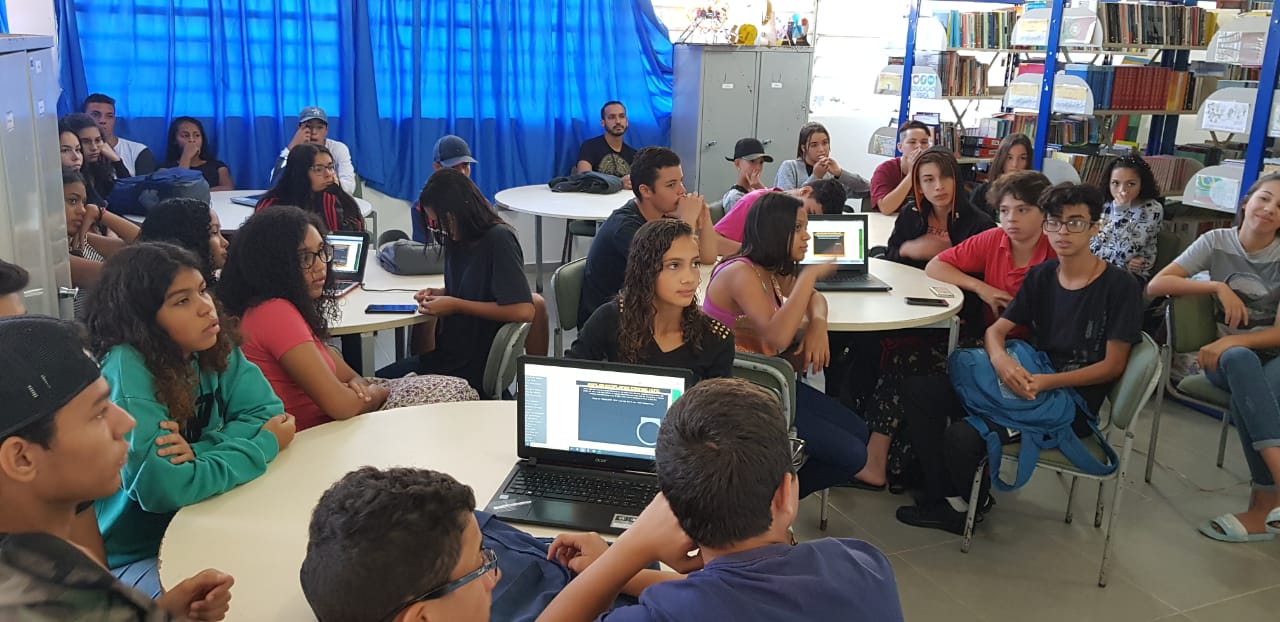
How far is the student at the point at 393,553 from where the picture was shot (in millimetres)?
1128

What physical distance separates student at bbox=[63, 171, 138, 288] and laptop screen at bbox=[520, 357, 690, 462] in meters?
2.16

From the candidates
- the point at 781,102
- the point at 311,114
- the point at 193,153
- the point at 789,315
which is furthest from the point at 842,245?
the point at 193,153

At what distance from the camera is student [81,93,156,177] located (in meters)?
5.21

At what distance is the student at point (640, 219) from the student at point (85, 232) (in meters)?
1.70

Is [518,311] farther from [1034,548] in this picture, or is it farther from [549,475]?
[1034,548]

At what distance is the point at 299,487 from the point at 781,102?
576 centimetres

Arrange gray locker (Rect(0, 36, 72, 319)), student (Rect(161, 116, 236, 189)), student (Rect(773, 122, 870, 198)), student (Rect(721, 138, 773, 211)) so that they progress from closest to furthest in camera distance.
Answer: gray locker (Rect(0, 36, 72, 319)), student (Rect(161, 116, 236, 189)), student (Rect(721, 138, 773, 211)), student (Rect(773, 122, 870, 198))

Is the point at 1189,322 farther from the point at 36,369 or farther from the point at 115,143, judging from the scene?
the point at 115,143

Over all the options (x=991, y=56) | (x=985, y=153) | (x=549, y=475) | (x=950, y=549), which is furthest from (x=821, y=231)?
(x=991, y=56)

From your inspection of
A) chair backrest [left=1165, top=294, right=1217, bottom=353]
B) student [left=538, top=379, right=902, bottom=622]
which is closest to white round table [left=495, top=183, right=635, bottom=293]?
chair backrest [left=1165, top=294, right=1217, bottom=353]

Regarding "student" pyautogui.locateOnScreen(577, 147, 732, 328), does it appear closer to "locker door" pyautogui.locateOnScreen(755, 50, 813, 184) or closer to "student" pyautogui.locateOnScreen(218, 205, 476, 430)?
"student" pyautogui.locateOnScreen(218, 205, 476, 430)

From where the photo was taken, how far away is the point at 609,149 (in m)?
6.59

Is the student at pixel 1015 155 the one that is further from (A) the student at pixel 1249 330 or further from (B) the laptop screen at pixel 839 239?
(B) the laptop screen at pixel 839 239

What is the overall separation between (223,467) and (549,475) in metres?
0.62
